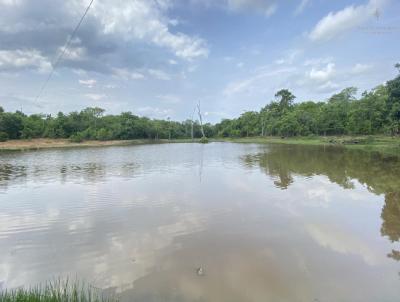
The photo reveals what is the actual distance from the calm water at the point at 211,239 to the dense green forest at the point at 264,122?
81.9ft

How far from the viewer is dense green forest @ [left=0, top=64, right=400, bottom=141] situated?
1767 inches

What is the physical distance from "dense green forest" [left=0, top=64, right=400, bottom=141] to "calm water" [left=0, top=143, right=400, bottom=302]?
81.9 feet

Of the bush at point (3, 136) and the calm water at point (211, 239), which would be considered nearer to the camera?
the calm water at point (211, 239)

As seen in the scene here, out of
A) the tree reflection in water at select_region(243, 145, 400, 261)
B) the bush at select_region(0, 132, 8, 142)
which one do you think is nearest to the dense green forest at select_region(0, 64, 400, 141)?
the bush at select_region(0, 132, 8, 142)

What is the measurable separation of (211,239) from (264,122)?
7807cm

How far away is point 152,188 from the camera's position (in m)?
13.9

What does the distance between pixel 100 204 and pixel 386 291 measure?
930 cm

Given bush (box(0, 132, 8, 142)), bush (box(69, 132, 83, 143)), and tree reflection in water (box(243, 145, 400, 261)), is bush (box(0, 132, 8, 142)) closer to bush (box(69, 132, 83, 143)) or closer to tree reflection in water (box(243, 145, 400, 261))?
bush (box(69, 132, 83, 143))

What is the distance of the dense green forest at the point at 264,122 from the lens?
1767 inches

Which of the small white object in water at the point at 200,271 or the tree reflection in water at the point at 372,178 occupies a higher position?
the tree reflection in water at the point at 372,178

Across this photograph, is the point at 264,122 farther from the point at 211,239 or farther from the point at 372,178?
the point at 211,239

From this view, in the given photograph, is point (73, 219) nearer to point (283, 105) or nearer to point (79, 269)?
point (79, 269)

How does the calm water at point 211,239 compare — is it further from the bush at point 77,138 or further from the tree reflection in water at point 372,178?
the bush at point 77,138

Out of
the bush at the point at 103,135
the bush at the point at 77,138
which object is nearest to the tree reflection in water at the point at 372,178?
the bush at the point at 77,138
